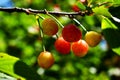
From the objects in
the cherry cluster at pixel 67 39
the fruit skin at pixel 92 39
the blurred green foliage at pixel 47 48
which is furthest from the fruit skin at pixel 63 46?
the blurred green foliage at pixel 47 48

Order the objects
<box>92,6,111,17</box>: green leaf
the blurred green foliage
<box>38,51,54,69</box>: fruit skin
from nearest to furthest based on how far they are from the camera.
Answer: <box>92,6,111,17</box>: green leaf < <box>38,51,54,69</box>: fruit skin < the blurred green foliage

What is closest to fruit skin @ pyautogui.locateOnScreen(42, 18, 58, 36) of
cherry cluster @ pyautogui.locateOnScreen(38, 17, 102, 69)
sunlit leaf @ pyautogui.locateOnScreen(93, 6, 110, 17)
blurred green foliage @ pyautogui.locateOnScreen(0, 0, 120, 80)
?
cherry cluster @ pyautogui.locateOnScreen(38, 17, 102, 69)

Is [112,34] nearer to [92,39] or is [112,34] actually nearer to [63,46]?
[92,39]

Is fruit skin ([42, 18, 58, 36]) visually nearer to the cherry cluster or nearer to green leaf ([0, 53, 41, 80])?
the cherry cluster

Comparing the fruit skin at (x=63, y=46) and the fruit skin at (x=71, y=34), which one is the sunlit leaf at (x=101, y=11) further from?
the fruit skin at (x=63, y=46)

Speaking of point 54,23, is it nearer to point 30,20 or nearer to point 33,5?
point 30,20

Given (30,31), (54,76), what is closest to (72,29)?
(54,76)

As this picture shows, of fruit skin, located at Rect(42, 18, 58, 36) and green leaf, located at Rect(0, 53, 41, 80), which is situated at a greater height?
fruit skin, located at Rect(42, 18, 58, 36)
